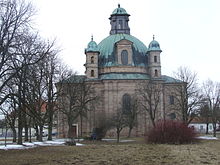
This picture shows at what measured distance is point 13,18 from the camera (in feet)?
82.3

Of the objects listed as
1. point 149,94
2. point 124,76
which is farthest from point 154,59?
point 149,94

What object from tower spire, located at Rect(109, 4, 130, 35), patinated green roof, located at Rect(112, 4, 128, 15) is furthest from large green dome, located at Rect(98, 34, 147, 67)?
patinated green roof, located at Rect(112, 4, 128, 15)

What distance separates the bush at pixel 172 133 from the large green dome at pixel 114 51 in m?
35.6

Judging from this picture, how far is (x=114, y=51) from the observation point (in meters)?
68.7

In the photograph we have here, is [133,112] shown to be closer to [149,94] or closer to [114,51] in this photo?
[149,94]

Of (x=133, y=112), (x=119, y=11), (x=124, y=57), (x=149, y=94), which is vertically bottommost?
(x=133, y=112)

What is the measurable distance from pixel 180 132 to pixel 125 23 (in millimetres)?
46888

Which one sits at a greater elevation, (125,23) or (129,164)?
(125,23)

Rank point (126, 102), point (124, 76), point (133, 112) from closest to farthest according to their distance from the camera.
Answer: point (133, 112)
point (126, 102)
point (124, 76)

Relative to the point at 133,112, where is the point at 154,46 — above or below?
above

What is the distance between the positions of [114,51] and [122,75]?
585 cm

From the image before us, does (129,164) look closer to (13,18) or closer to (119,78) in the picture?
(13,18)

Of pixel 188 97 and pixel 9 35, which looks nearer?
pixel 9 35

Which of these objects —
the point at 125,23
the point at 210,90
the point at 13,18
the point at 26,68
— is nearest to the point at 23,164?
the point at 26,68
